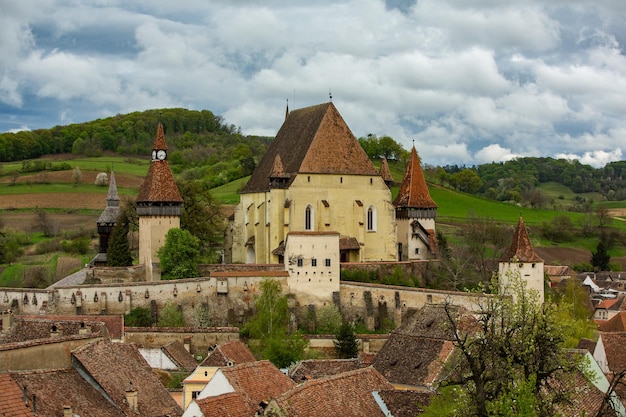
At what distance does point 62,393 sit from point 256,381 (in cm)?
812

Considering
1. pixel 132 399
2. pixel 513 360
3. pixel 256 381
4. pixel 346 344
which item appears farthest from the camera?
pixel 346 344

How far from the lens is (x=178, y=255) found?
6066cm

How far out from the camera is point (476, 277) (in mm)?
68375

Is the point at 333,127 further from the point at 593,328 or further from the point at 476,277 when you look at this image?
the point at 593,328

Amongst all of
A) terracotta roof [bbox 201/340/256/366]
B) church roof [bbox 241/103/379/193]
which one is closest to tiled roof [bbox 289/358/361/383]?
terracotta roof [bbox 201/340/256/366]

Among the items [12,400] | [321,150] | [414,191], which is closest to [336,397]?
[12,400]

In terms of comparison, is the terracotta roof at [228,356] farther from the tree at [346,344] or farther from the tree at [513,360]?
the tree at [513,360]

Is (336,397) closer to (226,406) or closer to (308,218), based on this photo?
(226,406)

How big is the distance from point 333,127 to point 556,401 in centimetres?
4484

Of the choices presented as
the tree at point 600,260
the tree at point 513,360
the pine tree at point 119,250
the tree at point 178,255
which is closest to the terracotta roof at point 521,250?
the tree at point 178,255

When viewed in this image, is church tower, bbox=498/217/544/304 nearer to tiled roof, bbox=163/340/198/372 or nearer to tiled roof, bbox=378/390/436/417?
tiled roof, bbox=163/340/198/372

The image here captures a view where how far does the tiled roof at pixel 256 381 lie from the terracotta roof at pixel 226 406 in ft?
1.97

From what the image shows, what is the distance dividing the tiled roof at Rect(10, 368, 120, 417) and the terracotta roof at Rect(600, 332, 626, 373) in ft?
85.4

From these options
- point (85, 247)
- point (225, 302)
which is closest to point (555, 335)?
point (225, 302)
